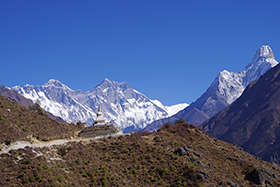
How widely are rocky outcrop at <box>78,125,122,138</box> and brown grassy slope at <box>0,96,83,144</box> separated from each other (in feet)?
14.3

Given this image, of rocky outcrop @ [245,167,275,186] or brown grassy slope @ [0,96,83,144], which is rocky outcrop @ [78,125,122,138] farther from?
rocky outcrop @ [245,167,275,186]

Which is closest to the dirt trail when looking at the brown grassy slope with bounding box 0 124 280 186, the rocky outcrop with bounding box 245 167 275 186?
the brown grassy slope with bounding box 0 124 280 186

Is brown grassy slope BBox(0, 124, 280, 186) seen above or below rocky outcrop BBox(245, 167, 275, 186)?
above

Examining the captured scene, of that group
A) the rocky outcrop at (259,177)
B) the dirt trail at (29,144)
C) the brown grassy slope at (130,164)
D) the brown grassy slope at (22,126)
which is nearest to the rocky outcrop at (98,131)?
the brown grassy slope at (130,164)

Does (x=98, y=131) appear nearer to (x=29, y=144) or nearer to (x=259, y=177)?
(x=29, y=144)

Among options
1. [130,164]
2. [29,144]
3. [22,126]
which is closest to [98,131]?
[130,164]

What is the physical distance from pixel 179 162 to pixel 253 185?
1450cm

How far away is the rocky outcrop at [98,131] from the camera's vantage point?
77106 mm

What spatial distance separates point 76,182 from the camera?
171 ft

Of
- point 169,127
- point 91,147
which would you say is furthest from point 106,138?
point 169,127

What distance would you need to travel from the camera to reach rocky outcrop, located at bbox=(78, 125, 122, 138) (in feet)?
253

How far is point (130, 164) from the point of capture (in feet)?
218

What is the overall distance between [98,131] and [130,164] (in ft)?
49.3

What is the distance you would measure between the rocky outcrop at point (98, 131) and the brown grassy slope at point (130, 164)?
Answer: 3.40m
